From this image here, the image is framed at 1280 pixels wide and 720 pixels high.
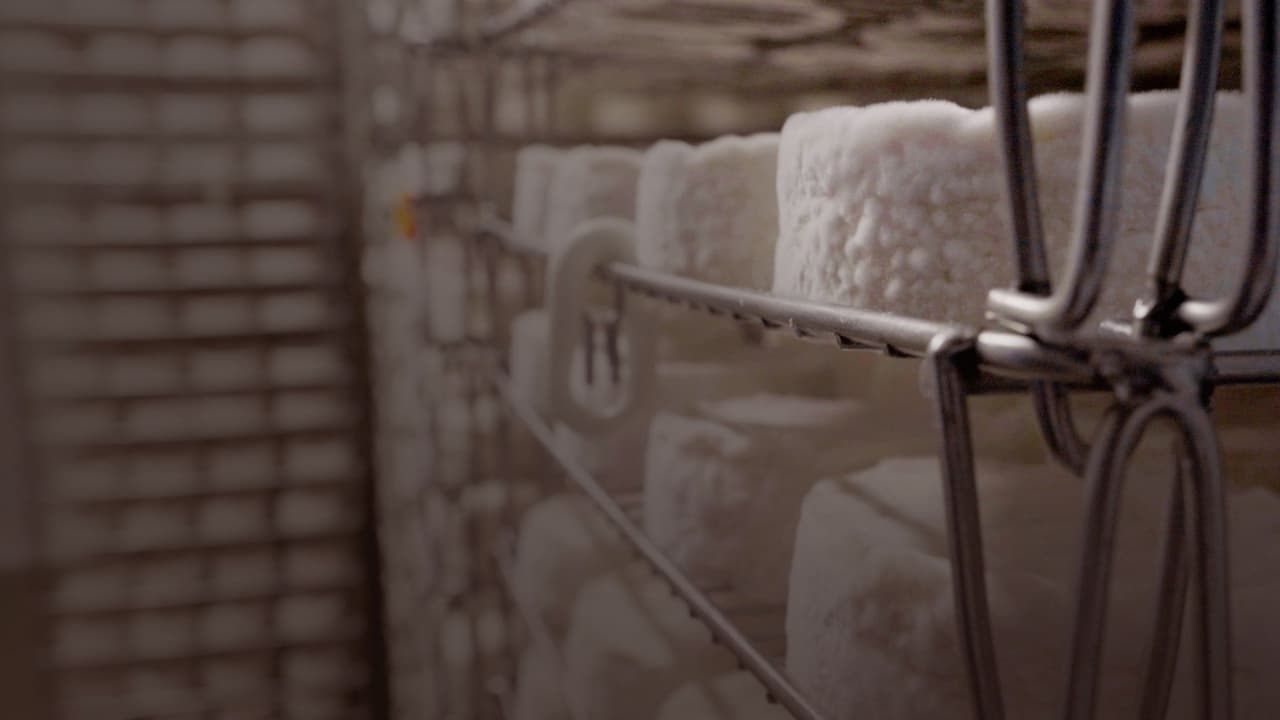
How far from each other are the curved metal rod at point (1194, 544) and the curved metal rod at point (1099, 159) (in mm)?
35

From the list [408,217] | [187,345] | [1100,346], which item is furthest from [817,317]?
[187,345]

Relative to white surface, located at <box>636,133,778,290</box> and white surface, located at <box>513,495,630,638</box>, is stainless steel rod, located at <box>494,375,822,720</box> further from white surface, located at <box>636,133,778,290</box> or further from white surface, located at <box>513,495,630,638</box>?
white surface, located at <box>636,133,778,290</box>

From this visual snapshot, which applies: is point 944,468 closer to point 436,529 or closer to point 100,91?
point 436,529

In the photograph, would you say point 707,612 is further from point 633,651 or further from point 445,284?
point 445,284

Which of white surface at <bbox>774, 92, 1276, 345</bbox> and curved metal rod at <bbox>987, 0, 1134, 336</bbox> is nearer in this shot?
curved metal rod at <bbox>987, 0, 1134, 336</bbox>

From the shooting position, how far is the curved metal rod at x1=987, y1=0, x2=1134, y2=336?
31cm

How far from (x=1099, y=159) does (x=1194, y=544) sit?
12 cm

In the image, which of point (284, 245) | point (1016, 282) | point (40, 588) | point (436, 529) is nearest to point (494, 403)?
point (436, 529)

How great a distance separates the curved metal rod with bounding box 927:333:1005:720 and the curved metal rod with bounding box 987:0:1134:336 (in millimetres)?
55

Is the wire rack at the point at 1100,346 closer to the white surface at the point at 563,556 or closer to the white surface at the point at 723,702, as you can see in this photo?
the white surface at the point at 723,702

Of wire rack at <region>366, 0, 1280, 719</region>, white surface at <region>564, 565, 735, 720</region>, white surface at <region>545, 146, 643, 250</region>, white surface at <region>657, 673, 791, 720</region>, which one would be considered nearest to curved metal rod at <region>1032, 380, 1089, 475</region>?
wire rack at <region>366, 0, 1280, 719</region>

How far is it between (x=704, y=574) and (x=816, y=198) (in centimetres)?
43

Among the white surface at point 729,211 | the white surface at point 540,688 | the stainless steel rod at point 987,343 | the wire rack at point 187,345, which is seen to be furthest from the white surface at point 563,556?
the wire rack at point 187,345

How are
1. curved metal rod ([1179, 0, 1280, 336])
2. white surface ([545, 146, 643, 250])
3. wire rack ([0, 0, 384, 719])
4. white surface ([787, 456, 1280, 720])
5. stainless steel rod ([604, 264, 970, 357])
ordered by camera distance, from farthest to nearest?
wire rack ([0, 0, 384, 719]) → white surface ([545, 146, 643, 250]) → white surface ([787, 456, 1280, 720]) → stainless steel rod ([604, 264, 970, 357]) → curved metal rod ([1179, 0, 1280, 336])
